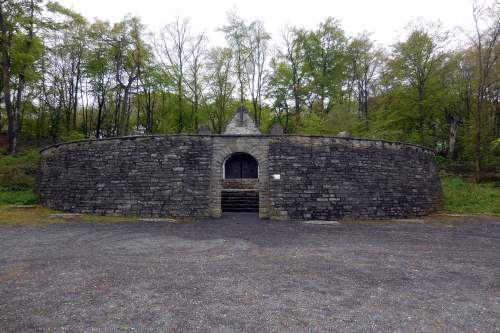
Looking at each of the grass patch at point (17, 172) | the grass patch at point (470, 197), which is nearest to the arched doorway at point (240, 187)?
the grass patch at point (470, 197)

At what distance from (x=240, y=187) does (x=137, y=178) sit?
209 inches

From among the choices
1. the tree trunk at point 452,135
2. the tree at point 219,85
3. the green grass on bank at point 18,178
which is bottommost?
the green grass on bank at point 18,178

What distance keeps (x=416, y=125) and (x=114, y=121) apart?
100.0ft

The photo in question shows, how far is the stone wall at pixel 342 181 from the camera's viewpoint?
11320 millimetres

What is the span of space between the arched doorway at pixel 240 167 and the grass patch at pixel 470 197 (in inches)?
437

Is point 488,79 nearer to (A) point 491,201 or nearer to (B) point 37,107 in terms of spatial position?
(A) point 491,201

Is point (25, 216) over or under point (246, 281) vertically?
over

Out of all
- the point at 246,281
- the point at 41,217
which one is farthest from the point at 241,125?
the point at 246,281

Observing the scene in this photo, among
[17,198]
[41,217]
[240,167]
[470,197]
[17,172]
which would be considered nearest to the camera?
[41,217]

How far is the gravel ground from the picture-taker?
316 centimetres

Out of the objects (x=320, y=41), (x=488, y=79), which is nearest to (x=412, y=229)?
(x=488, y=79)

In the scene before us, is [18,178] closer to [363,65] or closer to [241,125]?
[241,125]

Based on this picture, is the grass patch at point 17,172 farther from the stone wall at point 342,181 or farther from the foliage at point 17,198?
the stone wall at point 342,181

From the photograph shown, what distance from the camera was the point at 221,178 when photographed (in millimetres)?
11977
